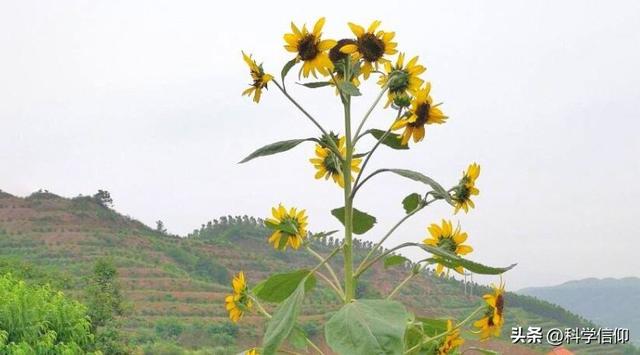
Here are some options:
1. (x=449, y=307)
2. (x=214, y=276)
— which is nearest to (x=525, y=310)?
(x=449, y=307)

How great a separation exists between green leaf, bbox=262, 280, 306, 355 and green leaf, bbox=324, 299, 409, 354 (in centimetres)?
7

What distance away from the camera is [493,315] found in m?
1.60

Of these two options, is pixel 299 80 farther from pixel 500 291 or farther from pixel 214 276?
pixel 214 276

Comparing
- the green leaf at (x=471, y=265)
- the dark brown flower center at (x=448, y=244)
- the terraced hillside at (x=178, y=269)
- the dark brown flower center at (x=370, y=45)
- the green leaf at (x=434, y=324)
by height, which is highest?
the terraced hillside at (x=178, y=269)

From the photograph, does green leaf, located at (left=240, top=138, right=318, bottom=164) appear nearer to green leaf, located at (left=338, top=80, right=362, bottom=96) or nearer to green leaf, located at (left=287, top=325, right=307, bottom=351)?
green leaf, located at (left=338, top=80, right=362, bottom=96)

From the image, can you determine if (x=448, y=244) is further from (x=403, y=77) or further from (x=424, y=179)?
(x=403, y=77)

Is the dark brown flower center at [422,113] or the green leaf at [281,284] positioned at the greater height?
the dark brown flower center at [422,113]

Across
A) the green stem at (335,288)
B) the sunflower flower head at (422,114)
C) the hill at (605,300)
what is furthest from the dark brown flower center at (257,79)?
the hill at (605,300)

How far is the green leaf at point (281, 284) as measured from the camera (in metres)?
1.45

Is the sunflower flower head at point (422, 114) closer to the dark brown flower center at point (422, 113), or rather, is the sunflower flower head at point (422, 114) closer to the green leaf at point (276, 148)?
the dark brown flower center at point (422, 113)

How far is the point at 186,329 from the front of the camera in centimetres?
2939

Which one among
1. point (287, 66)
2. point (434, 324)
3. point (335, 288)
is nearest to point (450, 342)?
point (434, 324)

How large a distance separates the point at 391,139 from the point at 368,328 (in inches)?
18.6

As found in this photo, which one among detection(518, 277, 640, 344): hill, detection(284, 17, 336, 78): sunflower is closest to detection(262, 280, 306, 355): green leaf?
detection(284, 17, 336, 78): sunflower
